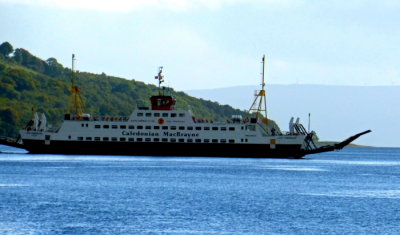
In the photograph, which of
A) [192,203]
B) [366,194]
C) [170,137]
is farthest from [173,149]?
[192,203]

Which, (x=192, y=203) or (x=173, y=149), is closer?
(x=192, y=203)

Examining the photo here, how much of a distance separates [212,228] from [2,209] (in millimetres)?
14125

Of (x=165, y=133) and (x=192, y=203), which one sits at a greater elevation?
(x=165, y=133)

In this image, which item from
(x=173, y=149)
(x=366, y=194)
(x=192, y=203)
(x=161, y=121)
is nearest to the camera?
(x=192, y=203)

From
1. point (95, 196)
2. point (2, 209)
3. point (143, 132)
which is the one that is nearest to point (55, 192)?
point (95, 196)

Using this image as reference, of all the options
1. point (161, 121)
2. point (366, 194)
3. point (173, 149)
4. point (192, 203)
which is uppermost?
point (161, 121)

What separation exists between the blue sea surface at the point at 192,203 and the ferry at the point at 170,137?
26.7m

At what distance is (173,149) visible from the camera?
379ft

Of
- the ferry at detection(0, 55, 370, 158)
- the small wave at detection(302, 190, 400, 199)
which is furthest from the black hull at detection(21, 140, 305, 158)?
the small wave at detection(302, 190, 400, 199)

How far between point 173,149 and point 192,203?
196ft

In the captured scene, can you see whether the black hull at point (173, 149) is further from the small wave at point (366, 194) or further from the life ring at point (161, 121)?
the small wave at point (366, 194)

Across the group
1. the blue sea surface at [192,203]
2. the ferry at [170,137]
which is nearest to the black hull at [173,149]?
the ferry at [170,137]

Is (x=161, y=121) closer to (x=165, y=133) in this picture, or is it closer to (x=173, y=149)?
(x=165, y=133)

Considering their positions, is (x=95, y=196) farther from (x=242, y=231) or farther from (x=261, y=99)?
(x=261, y=99)
